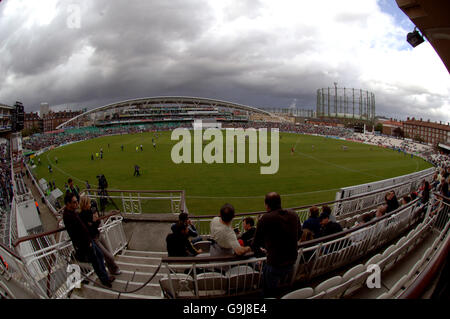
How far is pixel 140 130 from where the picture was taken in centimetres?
7500

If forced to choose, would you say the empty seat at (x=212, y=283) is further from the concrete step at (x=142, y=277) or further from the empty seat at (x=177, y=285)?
the concrete step at (x=142, y=277)

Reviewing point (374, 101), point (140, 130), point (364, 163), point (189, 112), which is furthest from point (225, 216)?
point (374, 101)

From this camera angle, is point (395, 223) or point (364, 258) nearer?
point (364, 258)

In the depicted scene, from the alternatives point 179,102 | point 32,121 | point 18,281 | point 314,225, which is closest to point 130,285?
point 18,281

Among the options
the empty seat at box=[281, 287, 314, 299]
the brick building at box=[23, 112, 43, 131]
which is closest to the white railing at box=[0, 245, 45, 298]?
the empty seat at box=[281, 287, 314, 299]

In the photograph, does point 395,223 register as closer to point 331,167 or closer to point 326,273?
point 326,273

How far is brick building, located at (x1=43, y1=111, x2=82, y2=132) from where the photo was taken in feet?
399

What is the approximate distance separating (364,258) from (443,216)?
3.08m

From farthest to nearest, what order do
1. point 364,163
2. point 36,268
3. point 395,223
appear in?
point 364,163
point 395,223
point 36,268

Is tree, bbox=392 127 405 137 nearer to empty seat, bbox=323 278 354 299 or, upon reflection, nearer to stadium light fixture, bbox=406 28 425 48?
stadium light fixture, bbox=406 28 425 48

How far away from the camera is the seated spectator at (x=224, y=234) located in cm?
296

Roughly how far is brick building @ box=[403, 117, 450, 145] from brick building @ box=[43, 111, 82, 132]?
16321 centimetres

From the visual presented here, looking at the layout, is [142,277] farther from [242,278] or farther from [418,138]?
[418,138]

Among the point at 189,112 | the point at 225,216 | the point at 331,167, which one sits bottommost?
the point at 331,167
